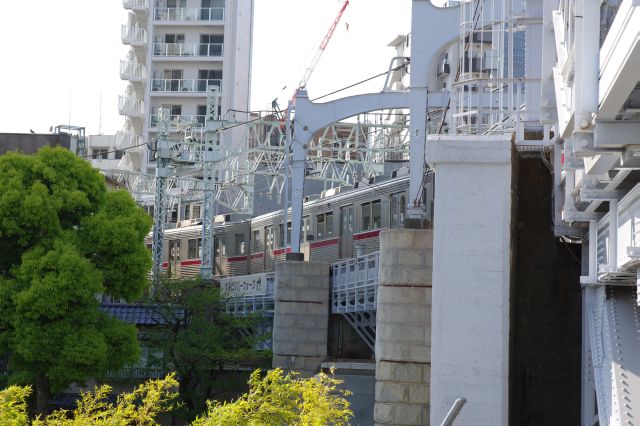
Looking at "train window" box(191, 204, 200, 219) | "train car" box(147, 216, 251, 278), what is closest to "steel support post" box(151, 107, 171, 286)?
"train car" box(147, 216, 251, 278)

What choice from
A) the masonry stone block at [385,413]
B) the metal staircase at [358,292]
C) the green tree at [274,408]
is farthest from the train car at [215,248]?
the green tree at [274,408]

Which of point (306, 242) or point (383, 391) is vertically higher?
point (306, 242)

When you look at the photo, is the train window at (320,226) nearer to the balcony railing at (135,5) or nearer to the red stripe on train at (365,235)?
the red stripe on train at (365,235)

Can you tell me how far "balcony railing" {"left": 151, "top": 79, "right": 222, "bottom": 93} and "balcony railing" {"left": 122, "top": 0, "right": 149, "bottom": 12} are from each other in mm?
4170

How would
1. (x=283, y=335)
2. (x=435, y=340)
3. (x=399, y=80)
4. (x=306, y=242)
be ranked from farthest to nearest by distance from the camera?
(x=399, y=80) < (x=306, y=242) < (x=283, y=335) < (x=435, y=340)

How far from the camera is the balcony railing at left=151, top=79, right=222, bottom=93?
78331mm

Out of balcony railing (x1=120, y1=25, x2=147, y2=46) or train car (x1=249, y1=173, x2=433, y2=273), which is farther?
balcony railing (x1=120, y1=25, x2=147, y2=46)

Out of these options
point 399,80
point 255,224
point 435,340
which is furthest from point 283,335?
point 399,80

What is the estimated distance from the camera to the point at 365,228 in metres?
37.2

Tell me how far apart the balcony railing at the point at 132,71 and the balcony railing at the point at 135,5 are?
131 inches

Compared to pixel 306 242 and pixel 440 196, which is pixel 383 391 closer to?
pixel 440 196

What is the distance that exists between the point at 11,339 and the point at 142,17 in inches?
2105

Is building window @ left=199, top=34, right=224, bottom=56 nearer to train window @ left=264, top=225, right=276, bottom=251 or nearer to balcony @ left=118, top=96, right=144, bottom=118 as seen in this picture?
balcony @ left=118, top=96, right=144, bottom=118

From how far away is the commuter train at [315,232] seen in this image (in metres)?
35.6
